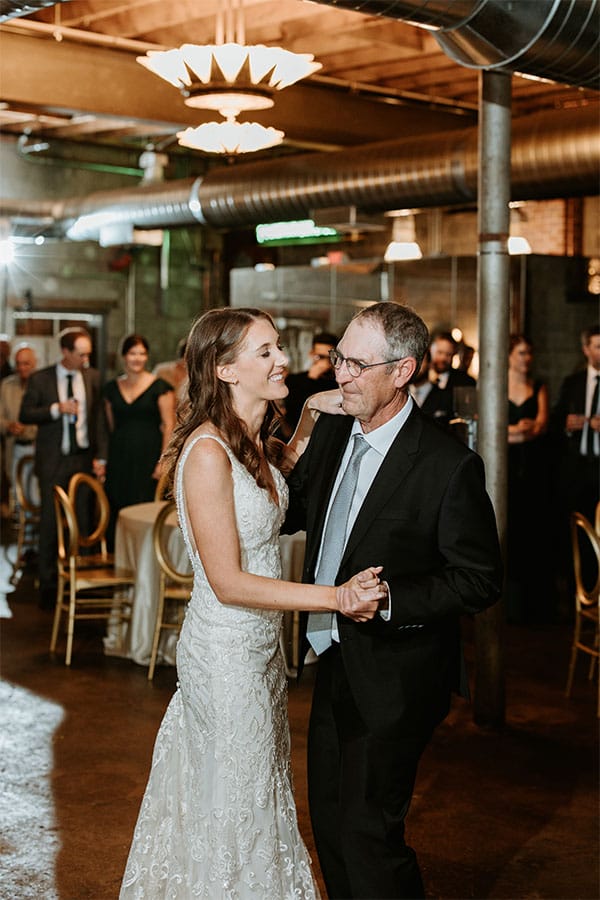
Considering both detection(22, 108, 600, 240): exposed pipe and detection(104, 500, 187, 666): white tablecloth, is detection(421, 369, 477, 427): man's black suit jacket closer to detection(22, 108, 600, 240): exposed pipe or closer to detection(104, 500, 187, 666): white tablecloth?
detection(22, 108, 600, 240): exposed pipe

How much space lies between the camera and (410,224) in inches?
450

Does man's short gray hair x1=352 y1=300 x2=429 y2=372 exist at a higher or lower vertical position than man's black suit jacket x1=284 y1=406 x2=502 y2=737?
higher

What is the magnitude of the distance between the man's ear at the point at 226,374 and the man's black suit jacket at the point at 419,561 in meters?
0.41

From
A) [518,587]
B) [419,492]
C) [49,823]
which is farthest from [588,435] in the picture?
[419,492]

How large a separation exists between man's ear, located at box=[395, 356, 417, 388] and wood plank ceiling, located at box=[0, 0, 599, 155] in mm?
4497

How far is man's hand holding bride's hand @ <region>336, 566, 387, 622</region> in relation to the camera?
7.97ft

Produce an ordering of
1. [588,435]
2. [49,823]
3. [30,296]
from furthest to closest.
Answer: [30,296] < [588,435] < [49,823]

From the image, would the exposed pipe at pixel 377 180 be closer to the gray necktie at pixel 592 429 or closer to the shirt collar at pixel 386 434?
the gray necktie at pixel 592 429

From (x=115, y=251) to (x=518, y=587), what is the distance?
25.0 ft

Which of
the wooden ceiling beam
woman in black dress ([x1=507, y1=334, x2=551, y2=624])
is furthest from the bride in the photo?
the wooden ceiling beam

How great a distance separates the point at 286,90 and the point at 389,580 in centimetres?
652

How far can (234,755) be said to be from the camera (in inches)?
109

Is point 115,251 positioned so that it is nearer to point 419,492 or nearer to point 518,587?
point 518,587

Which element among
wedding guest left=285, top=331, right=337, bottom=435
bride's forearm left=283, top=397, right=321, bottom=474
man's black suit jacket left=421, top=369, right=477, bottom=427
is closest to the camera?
bride's forearm left=283, top=397, right=321, bottom=474
